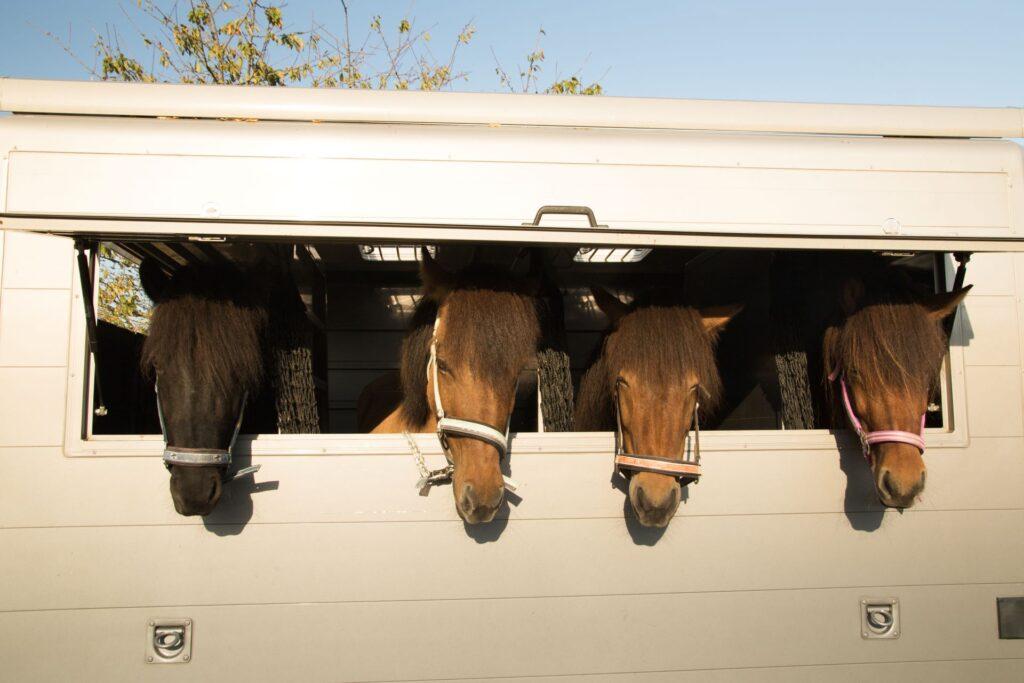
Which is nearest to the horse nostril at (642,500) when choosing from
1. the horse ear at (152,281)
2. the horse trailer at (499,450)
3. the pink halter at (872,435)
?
the horse trailer at (499,450)

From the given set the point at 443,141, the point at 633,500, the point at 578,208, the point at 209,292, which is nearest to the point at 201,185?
the point at 209,292

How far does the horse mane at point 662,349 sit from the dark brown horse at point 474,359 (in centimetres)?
40

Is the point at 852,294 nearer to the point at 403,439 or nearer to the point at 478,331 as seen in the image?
the point at 478,331

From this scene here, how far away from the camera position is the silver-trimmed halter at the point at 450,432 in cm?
256

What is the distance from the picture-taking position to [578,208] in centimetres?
259

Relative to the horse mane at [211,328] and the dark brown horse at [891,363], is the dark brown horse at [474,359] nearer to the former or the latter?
the horse mane at [211,328]

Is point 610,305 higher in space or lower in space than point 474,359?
higher

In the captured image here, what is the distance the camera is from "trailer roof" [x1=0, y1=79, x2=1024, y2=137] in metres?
2.67

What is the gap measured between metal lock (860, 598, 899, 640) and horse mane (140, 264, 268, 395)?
2679 millimetres

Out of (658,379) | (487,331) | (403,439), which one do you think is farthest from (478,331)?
(658,379)

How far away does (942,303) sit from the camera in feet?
9.57

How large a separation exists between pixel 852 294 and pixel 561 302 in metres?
1.31

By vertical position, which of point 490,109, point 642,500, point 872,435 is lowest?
point 642,500

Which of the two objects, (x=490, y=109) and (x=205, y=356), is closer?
(x=205, y=356)
